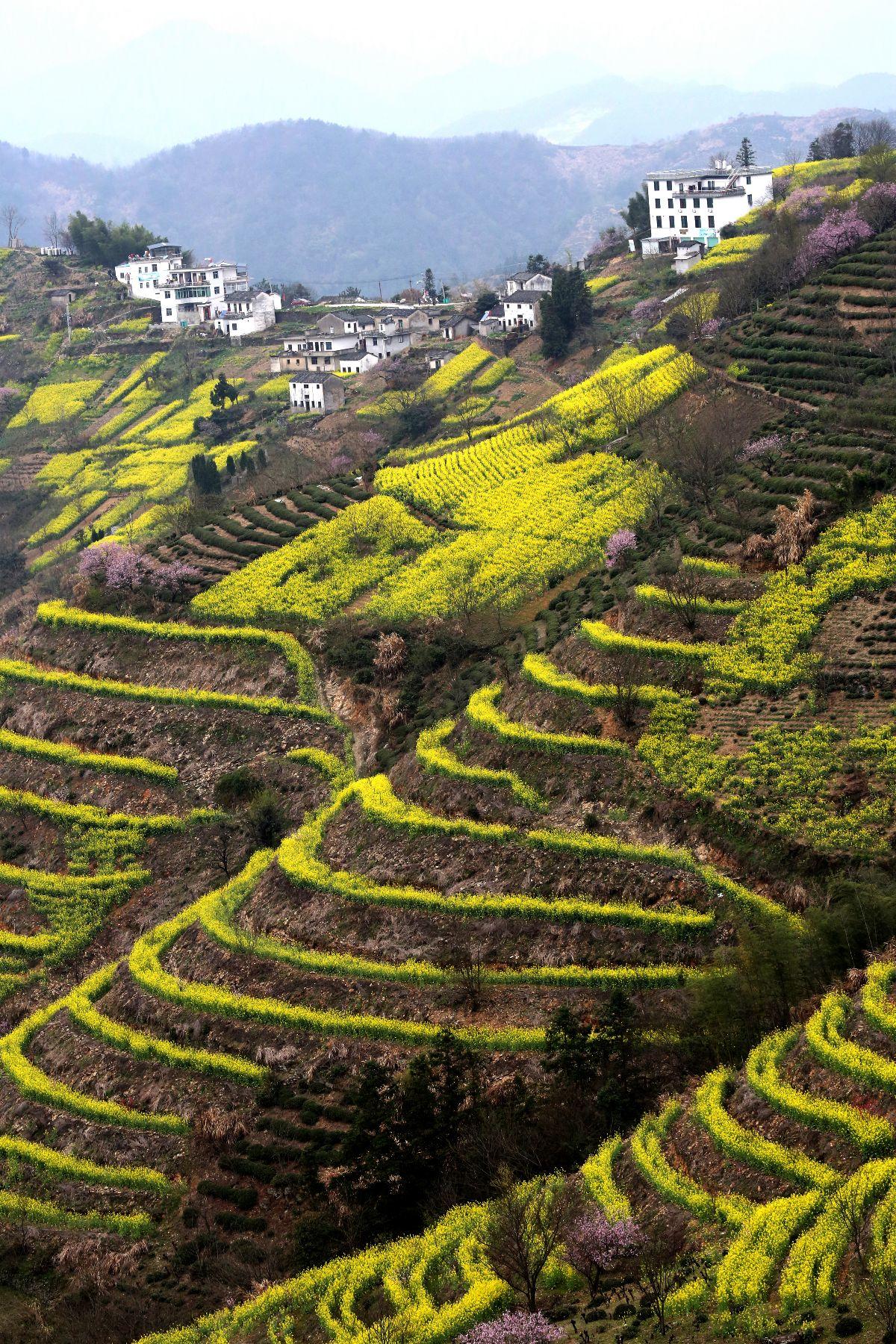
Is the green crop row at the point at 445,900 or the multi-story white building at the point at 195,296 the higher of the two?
the multi-story white building at the point at 195,296

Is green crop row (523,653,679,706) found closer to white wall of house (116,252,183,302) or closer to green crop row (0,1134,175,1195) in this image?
green crop row (0,1134,175,1195)

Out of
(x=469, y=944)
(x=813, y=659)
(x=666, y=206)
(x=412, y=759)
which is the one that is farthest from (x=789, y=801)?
(x=666, y=206)

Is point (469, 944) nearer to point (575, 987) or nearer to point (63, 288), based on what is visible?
point (575, 987)

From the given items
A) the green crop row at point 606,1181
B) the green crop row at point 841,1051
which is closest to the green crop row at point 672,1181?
the green crop row at point 606,1181

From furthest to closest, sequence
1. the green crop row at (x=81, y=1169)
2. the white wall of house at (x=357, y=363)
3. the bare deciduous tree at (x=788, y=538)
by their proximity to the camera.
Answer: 1. the white wall of house at (x=357, y=363)
2. the bare deciduous tree at (x=788, y=538)
3. the green crop row at (x=81, y=1169)

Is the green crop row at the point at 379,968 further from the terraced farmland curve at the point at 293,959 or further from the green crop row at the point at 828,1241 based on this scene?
the green crop row at the point at 828,1241
